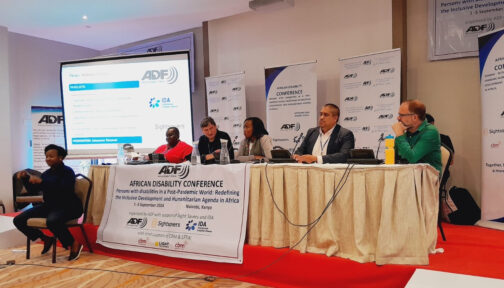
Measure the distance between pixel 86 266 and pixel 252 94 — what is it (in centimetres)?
378

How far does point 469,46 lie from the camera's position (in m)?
4.33

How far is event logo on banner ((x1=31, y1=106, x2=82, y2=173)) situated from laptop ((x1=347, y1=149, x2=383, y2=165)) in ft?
19.7

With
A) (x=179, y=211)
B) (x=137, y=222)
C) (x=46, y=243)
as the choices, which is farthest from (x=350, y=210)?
(x=46, y=243)

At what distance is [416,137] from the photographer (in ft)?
8.98

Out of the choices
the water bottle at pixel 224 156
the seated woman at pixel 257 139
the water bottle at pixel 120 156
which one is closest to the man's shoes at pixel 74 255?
the water bottle at pixel 120 156

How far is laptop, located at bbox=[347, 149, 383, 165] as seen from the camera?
2.48m

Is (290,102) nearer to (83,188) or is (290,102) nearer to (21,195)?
(83,188)

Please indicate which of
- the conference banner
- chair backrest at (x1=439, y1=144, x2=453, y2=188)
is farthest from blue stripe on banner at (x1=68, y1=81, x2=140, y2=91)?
chair backrest at (x1=439, y1=144, x2=453, y2=188)

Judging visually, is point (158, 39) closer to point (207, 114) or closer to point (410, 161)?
point (207, 114)

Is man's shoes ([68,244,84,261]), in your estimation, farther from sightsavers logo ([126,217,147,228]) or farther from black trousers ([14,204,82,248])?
sightsavers logo ([126,217,147,228])

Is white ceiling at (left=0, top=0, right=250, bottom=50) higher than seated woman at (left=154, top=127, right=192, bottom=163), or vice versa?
white ceiling at (left=0, top=0, right=250, bottom=50)

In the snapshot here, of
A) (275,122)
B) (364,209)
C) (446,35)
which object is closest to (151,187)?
(364,209)

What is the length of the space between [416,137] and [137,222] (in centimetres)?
229

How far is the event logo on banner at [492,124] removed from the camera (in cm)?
363
